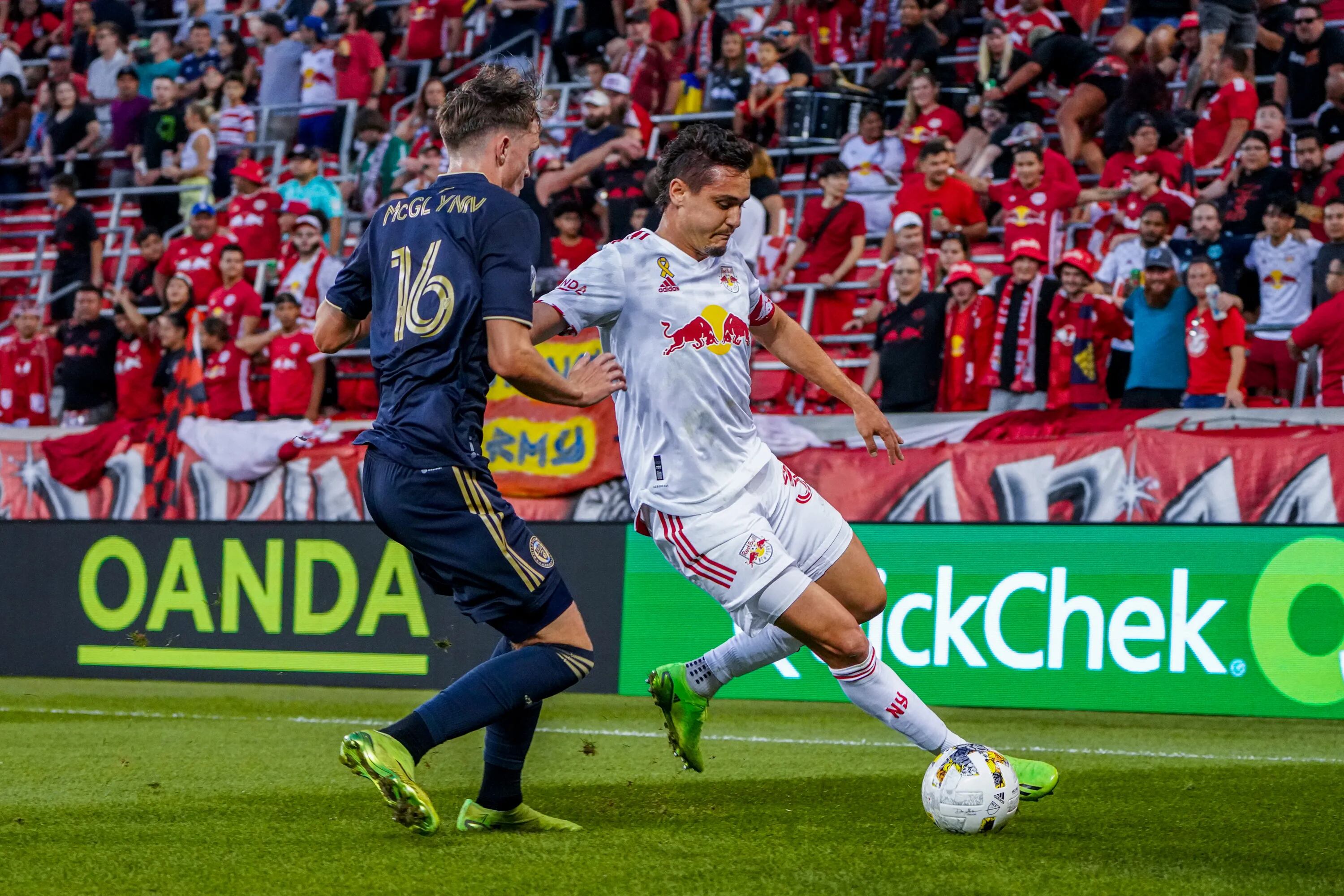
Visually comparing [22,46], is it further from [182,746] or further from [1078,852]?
[1078,852]

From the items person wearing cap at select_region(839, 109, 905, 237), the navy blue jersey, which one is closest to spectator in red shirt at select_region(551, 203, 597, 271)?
person wearing cap at select_region(839, 109, 905, 237)

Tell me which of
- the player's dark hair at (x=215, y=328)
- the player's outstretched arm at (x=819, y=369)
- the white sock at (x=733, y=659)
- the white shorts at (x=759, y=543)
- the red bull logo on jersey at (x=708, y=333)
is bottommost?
the white sock at (x=733, y=659)

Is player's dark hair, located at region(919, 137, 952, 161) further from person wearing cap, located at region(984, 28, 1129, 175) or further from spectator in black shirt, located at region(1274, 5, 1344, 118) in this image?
spectator in black shirt, located at region(1274, 5, 1344, 118)

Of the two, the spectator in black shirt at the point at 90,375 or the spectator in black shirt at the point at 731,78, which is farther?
the spectator in black shirt at the point at 90,375

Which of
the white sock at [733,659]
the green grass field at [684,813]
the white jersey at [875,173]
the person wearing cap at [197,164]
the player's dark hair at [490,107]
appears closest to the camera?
the green grass field at [684,813]

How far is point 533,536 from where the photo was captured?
4883mm

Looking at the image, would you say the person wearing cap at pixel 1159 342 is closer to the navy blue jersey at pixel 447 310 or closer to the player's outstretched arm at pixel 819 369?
the player's outstretched arm at pixel 819 369

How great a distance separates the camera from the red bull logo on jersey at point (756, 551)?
209 inches

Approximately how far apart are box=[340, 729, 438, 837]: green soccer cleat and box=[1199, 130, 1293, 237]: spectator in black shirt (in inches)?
386

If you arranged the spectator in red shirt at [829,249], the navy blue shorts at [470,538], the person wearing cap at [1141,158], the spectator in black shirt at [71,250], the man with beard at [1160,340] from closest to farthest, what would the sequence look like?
the navy blue shorts at [470,538]
the man with beard at [1160,340]
the person wearing cap at [1141,158]
the spectator in red shirt at [829,249]
the spectator in black shirt at [71,250]

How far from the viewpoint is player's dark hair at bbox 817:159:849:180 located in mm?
14414

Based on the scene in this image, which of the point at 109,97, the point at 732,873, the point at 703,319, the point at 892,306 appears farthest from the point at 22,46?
the point at 732,873

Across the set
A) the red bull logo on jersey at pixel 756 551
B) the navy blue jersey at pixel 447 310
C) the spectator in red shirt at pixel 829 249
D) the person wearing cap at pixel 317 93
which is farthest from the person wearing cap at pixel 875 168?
the navy blue jersey at pixel 447 310

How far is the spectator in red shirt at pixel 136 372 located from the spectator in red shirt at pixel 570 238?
13.9ft
